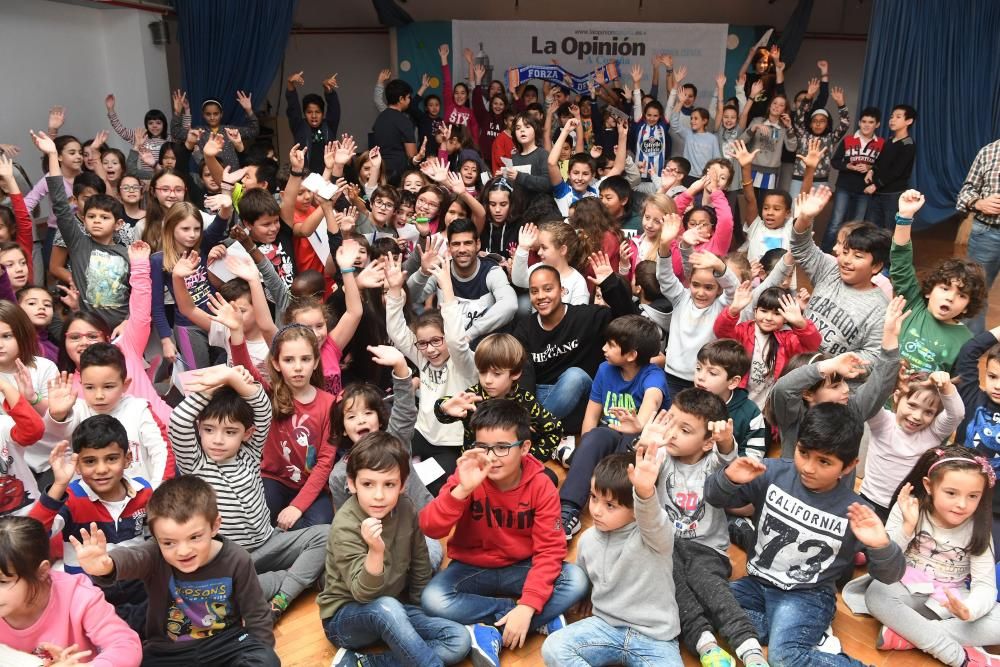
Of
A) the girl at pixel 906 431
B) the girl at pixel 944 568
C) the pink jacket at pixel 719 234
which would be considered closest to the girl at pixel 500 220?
the pink jacket at pixel 719 234

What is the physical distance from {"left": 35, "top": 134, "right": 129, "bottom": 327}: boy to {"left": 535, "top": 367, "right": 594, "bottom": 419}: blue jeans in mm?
2068

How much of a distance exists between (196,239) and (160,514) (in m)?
2.04

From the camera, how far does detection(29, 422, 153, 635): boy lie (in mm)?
2373

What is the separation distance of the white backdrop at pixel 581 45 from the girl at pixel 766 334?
19.6ft

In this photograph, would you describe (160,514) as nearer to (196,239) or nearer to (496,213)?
(196,239)

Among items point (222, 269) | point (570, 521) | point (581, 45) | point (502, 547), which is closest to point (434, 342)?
point (570, 521)

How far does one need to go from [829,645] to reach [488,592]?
1029 millimetres

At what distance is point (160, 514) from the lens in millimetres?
2037

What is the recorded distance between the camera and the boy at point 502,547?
2410 millimetres

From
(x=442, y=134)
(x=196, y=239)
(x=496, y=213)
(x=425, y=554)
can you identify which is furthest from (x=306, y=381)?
(x=442, y=134)

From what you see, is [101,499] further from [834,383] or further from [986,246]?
[986,246]

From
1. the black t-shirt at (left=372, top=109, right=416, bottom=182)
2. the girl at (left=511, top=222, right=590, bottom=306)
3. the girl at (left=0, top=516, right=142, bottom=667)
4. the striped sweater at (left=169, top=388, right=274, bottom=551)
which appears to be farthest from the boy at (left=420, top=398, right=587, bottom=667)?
the black t-shirt at (left=372, top=109, right=416, bottom=182)

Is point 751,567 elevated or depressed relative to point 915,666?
elevated

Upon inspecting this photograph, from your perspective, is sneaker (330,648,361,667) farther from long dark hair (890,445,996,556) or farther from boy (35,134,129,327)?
boy (35,134,129,327)
